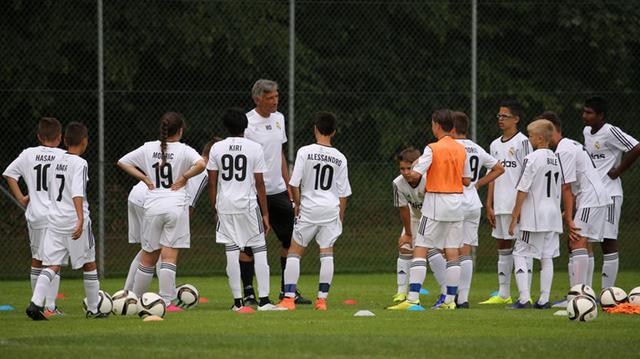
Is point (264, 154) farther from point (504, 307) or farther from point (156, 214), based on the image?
point (504, 307)

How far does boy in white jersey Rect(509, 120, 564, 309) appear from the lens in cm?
1195

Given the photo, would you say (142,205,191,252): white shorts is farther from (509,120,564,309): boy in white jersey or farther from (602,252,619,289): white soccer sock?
(602,252,619,289): white soccer sock

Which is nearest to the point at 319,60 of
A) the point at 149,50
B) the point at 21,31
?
the point at 149,50

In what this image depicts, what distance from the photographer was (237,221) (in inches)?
449

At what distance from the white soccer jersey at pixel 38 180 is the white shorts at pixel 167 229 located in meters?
1.01

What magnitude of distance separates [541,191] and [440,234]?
130 cm

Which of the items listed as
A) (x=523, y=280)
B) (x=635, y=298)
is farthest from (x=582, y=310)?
(x=523, y=280)

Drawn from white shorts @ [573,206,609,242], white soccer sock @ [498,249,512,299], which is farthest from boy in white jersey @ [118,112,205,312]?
white shorts @ [573,206,609,242]

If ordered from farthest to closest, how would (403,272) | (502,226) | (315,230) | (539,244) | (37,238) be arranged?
(403,272)
(502,226)
(539,244)
(315,230)
(37,238)

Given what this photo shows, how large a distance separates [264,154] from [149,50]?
27.3ft

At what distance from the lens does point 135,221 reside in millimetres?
12414

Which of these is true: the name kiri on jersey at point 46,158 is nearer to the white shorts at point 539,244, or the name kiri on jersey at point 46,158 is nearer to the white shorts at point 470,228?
the white shorts at point 470,228

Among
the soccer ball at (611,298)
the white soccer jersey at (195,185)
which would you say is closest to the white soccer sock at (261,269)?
the white soccer jersey at (195,185)

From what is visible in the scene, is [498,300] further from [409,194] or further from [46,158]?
[46,158]
